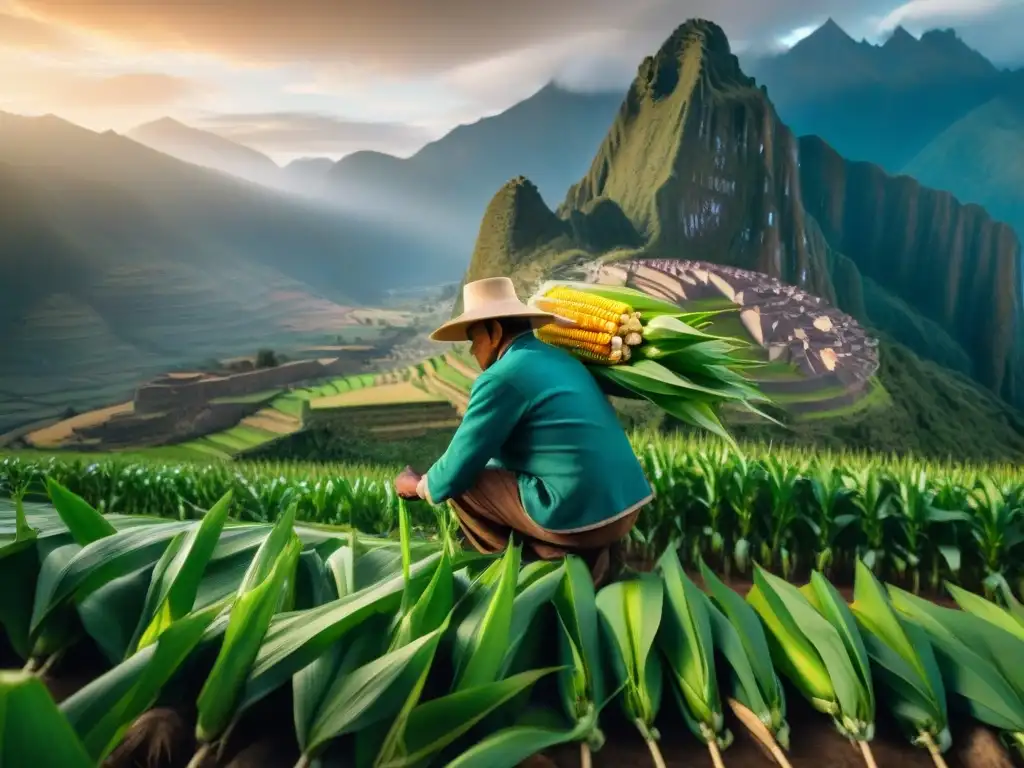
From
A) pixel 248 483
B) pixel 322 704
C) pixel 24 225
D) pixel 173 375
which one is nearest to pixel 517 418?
pixel 322 704

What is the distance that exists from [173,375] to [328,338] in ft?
4.38

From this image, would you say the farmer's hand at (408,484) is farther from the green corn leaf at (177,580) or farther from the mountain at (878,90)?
the mountain at (878,90)

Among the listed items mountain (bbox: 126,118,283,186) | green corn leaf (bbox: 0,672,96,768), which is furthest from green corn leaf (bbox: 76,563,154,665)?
mountain (bbox: 126,118,283,186)

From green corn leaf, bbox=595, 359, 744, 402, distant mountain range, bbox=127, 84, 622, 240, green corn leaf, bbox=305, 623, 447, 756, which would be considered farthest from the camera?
distant mountain range, bbox=127, 84, 622, 240

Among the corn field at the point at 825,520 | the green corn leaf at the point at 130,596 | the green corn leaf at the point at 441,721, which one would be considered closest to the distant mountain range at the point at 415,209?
the corn field at the point at 825,520

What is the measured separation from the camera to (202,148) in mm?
6191

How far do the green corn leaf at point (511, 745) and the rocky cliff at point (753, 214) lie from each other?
257 inches

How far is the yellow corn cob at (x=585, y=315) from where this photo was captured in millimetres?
1656

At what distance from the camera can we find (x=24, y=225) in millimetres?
5883

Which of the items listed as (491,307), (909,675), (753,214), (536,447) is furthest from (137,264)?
(909,675)

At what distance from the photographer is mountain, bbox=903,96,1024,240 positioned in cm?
707

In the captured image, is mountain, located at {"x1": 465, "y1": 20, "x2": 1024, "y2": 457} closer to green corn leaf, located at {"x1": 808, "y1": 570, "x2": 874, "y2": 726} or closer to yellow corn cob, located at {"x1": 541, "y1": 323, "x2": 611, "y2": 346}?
yellow corn cob, located at {"x1": 541, "y1": 323, "x2": 611, "y2": 346}

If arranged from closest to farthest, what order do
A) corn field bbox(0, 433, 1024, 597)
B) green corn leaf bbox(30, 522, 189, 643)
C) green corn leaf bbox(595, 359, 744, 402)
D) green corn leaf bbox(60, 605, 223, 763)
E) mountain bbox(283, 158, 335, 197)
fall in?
green corn leaf bbox(60, 605, 223, 763), green corn leaf bbox(30, 522, 189, 643), green corn leaf bbox(595, 359, 744, 402), corn field bbox(0, 433, 1024, 597), mountain bbox(283, 158, 335, 197)

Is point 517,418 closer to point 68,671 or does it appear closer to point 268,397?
point 68,671
